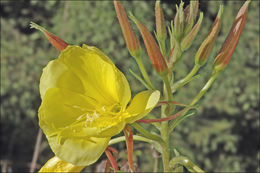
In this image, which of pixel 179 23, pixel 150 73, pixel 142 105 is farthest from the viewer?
pixel 150 73

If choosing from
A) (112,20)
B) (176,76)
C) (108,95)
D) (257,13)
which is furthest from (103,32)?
(108,95)

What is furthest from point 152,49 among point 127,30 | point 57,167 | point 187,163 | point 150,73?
point 150,73

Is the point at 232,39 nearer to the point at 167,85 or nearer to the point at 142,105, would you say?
the point at 167,85

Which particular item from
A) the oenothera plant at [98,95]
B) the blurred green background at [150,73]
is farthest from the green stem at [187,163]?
the blurred green background at [150,73]

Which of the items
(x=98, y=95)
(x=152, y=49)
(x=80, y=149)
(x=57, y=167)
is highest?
(x=152, y=49)

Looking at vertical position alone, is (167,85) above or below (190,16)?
below

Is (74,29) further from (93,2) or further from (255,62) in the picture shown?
(255,62)
